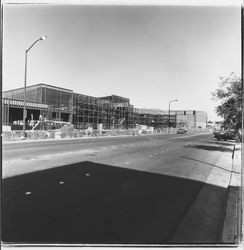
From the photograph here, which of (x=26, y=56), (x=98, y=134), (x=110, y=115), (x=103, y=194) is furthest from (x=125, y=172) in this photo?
(x=110, y=115)

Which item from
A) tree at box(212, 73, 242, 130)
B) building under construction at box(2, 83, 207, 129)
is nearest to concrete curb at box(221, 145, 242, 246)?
tree at box(212, 73, 242, 130)

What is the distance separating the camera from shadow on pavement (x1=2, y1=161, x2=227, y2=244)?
3.71 meters

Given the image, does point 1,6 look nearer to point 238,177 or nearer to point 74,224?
point 74,224

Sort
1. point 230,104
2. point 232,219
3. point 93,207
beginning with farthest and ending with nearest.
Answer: point 230,104 → point 93,207 → point 232,219

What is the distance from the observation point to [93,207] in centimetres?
480

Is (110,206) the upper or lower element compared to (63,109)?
lower

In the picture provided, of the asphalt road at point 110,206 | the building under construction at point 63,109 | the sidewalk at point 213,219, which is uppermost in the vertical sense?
the building under construction at point 63,109

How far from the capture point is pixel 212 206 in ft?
17.3

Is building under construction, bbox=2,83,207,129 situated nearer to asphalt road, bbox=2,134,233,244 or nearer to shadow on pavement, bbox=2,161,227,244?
asphalt road, bbox=2,134,233,244

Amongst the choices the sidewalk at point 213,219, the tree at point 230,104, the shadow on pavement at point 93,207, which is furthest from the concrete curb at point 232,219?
the tree at point 230,104

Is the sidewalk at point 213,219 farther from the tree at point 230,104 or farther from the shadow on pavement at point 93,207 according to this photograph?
the tree at point 230,104

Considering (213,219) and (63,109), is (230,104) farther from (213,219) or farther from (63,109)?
(63,109)

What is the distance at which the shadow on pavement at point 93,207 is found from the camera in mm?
3707

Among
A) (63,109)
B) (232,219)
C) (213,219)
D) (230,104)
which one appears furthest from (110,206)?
(63,109)
